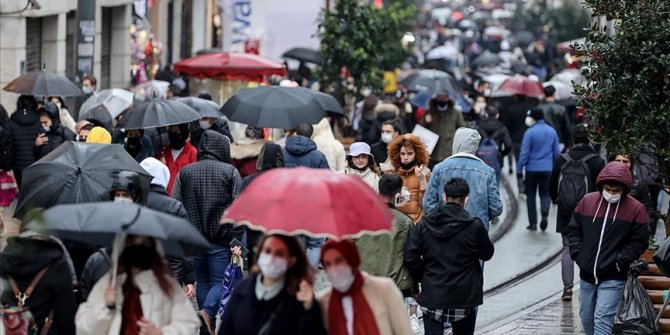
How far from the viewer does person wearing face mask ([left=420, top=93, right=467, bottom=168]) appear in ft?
64.2

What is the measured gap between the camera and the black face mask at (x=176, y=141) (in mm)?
15445

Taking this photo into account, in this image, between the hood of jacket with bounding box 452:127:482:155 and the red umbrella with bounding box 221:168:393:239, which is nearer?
the red umbrella with bounding box 221:168:393:239

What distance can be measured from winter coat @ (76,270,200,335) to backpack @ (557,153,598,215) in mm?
6931

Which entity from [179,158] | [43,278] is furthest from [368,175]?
[43,278]

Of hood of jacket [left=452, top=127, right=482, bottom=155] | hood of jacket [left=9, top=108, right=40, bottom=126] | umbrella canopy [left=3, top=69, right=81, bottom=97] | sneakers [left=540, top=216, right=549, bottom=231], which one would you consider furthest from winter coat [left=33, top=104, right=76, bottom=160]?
sneakers [left=540, top=216, right=549, bottom=231]

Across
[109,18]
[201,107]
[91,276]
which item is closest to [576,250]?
[91,276]

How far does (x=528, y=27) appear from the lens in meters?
59.5

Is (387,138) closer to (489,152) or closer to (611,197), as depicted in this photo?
(489,152)

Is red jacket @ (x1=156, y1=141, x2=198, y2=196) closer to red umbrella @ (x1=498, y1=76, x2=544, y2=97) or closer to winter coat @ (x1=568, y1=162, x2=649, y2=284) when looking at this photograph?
winter coat @ (x1=568, y1=162, x2=649, y2=284)

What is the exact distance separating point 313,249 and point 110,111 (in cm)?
607

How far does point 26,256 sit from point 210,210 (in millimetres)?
4143

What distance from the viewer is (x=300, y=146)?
15055mm

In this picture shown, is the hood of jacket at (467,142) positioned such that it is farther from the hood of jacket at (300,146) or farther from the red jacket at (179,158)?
the red jacket at (179,158)

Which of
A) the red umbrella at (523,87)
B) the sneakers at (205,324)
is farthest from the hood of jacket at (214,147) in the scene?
the red umbrella at (523,87)
